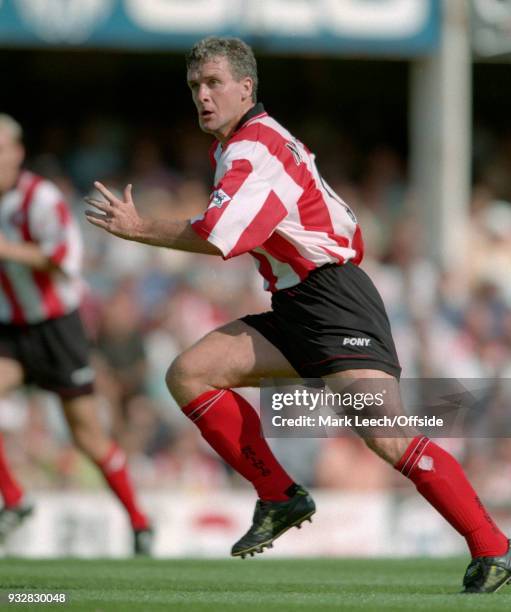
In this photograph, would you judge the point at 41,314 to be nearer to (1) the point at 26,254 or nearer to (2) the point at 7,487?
(1) the point at 26,254

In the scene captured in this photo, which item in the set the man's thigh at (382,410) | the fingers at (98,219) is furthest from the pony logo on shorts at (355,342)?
the fingers at (98,219)

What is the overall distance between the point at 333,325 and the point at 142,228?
91cm

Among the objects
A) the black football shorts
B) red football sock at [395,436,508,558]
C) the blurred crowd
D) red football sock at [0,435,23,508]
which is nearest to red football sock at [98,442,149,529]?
the black football shorts

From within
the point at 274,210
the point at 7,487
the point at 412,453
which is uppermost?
the point at 274,210

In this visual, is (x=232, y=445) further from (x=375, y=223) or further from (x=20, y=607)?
(x=375, y=223)

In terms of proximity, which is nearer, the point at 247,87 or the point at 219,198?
the point at 219,198

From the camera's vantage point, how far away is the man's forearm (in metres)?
5.51

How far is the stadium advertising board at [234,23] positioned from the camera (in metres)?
13.3

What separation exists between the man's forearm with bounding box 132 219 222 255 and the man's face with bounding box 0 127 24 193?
9.89 feet

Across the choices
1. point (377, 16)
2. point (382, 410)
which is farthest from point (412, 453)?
point (377, 16)

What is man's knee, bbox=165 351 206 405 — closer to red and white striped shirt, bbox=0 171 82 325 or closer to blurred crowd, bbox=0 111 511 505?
red and white striped shirt, bbox=0 171 82 325

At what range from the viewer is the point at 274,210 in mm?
5625

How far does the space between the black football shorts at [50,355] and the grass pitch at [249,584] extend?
3.41 ft

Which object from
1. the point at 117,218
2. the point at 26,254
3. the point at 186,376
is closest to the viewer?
the point at 117,218
